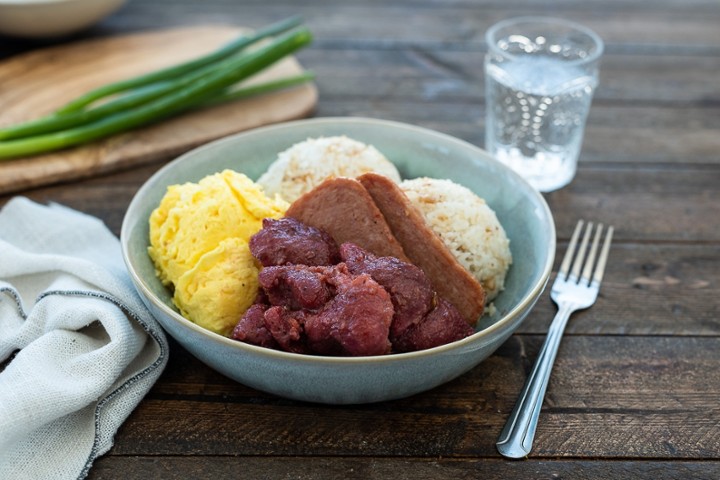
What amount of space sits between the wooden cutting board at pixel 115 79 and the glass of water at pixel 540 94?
0.92m

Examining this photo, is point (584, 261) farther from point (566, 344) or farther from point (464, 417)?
point (464, 417)

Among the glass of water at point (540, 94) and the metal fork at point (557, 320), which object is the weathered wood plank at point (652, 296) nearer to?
the metal fork at point (557, 320)

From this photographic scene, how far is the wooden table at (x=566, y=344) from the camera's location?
181 centimetres

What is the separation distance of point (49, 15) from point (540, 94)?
2425mm

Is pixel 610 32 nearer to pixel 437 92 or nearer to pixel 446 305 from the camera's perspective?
pixel 437 92

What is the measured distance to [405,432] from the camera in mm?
1867

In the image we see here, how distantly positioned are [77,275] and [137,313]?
10.3 inches

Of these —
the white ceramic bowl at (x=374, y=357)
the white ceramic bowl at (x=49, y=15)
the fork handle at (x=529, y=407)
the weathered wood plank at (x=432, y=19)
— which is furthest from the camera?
the weathered wood plank at (x=432, y=19)

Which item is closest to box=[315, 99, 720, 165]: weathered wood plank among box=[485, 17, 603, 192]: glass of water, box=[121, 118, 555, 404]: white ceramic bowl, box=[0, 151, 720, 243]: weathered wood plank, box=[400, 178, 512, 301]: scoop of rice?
box=[0, 151, 720, 243]: weathered wood plank

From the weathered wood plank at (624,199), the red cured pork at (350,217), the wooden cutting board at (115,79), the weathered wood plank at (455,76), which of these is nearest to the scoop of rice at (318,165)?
the red cured pork at (350,217)

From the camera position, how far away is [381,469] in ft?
5.80

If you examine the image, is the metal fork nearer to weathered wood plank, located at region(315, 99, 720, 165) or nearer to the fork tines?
the fork tines

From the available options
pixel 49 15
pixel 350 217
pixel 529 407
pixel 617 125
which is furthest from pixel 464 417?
pixel 49 15

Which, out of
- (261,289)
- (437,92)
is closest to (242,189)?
(261,289)
